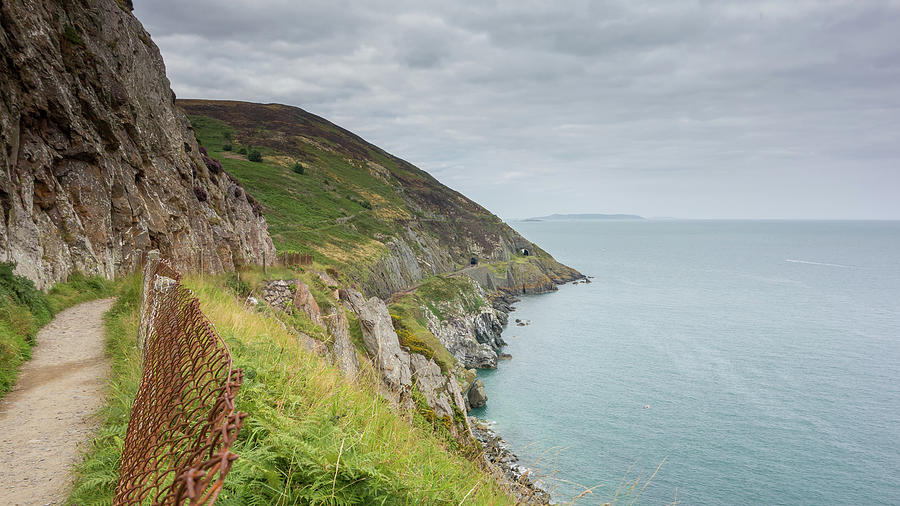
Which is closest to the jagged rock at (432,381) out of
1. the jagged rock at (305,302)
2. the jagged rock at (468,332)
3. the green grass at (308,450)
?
the jagged rock at (305,302)

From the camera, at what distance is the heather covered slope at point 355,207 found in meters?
76.2

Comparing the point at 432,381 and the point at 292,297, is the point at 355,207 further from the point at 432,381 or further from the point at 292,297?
the point at 292,297

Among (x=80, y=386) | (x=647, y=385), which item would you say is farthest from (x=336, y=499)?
(x=647, y=385)

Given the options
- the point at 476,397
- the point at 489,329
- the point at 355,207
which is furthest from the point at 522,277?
the point at 476,397

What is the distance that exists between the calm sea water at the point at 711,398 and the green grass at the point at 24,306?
11.7 m

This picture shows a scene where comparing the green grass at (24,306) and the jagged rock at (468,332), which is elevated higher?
the green grass at (24,306)

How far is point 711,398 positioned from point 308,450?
191ft

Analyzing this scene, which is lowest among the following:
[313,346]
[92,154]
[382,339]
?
[382,339]

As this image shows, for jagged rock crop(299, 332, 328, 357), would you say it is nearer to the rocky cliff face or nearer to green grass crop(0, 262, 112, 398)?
green grass crop(0, 262, 112, 398)

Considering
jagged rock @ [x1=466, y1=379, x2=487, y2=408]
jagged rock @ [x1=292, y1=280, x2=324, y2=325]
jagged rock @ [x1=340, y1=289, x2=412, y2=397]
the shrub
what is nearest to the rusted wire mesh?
jagged rock @ [x1=292, y1=280, x2=324, y2=325]

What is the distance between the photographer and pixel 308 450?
4879 millimetres

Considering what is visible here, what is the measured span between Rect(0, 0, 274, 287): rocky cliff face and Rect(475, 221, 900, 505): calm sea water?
74.0 feet

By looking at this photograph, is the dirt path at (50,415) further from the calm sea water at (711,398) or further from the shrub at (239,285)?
the shrub at (239,285)

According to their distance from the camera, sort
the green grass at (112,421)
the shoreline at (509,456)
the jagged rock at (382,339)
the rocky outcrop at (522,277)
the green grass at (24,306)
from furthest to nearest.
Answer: the rocky outcrop at (522,277), the jagged rock at (382,339), the green grass at (24,306), the shoreline at (509,456), the green grass at (112,421)
